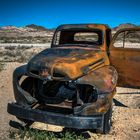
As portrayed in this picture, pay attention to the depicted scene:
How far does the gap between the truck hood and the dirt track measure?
4.31 feet

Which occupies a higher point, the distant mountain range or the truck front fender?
the distant mountain range

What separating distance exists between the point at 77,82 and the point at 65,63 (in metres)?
0.42

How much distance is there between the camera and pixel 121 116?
768cm

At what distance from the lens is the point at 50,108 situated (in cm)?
673

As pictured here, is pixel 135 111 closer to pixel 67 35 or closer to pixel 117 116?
pixel 117 116

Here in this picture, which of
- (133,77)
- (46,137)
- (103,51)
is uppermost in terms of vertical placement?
(103,51)

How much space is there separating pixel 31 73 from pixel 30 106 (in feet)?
2.11

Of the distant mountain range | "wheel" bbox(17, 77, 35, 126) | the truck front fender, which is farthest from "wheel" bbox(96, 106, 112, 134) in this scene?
the distant mountain range

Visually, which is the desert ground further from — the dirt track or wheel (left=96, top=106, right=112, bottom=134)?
wheel (left=96, top=106, right=112, bottom=134)

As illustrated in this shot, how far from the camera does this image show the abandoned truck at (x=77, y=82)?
5.83 meters

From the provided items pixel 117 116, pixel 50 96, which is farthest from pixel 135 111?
pixel 50 96

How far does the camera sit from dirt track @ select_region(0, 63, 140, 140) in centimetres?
655

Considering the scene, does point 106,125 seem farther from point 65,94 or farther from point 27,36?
point 27,36

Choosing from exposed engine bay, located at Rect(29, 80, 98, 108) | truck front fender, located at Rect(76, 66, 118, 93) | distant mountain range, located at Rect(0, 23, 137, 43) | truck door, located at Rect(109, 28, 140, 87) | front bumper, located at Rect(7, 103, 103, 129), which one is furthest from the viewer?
distant mountain range, located at Rect(0, 23, 137, 43)
